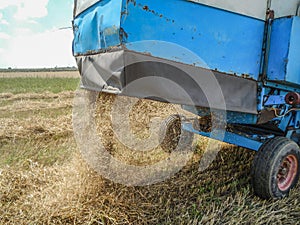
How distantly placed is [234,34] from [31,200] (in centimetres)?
250

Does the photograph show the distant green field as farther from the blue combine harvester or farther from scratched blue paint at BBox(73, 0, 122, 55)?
the blue combine harvester

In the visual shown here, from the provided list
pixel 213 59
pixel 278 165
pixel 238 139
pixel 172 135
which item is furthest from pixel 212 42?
pixel 172 135

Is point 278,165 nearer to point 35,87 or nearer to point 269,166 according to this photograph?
point 269,166

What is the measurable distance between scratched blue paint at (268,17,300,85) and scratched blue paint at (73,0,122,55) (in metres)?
1.59

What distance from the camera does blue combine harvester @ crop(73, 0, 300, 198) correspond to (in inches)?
80.4

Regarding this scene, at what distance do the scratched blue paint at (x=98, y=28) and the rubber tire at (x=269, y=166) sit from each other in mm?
1821

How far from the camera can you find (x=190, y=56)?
7.41 ft

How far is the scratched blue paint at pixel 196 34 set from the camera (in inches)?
78.4

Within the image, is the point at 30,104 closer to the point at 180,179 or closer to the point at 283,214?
the point at 180,179

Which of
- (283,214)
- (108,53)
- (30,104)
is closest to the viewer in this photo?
(108,53)

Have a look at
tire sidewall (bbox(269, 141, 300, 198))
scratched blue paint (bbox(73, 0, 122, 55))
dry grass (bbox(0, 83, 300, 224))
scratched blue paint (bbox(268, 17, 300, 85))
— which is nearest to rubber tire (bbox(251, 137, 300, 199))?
tire sidewall (bbox(269, 141, 300, 198))

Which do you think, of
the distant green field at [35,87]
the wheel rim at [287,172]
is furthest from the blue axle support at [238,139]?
the distant green field at [35,87]

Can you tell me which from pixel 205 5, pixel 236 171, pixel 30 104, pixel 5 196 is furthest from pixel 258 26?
pixel 30 104

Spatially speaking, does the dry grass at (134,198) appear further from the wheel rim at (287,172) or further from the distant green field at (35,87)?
the distant green field at (35,87)
